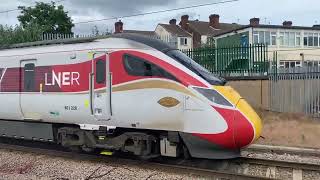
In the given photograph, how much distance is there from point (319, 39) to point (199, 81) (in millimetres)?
45918

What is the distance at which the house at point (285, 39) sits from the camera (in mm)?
45281

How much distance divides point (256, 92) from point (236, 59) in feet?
5.93

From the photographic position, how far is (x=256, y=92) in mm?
19125

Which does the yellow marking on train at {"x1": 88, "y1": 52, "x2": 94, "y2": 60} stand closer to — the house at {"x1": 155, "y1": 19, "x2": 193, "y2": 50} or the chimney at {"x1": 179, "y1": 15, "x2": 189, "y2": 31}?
the house at {"x1": 155, "y1": 19, "x2": 193, "y2": 50}

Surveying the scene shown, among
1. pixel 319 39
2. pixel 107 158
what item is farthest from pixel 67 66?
pixel 319 39

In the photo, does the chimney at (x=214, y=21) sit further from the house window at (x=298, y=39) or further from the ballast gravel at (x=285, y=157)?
the ballast gravel at (x=285, y=157)

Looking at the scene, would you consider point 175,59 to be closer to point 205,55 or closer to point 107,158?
point 107,158

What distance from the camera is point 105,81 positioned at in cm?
1077

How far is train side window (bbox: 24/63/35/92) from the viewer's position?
12.3 metres

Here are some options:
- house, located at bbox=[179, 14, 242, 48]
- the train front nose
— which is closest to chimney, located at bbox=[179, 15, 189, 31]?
house, located at bbox=[179, 14, 242, 48]

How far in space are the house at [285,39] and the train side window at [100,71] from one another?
34.2 metres

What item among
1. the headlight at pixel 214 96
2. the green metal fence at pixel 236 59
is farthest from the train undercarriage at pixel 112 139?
the green metal fence at pixel 236 59

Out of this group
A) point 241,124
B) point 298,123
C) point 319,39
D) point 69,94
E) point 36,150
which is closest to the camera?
point 241,124

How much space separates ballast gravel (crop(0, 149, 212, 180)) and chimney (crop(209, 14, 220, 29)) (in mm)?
67707
